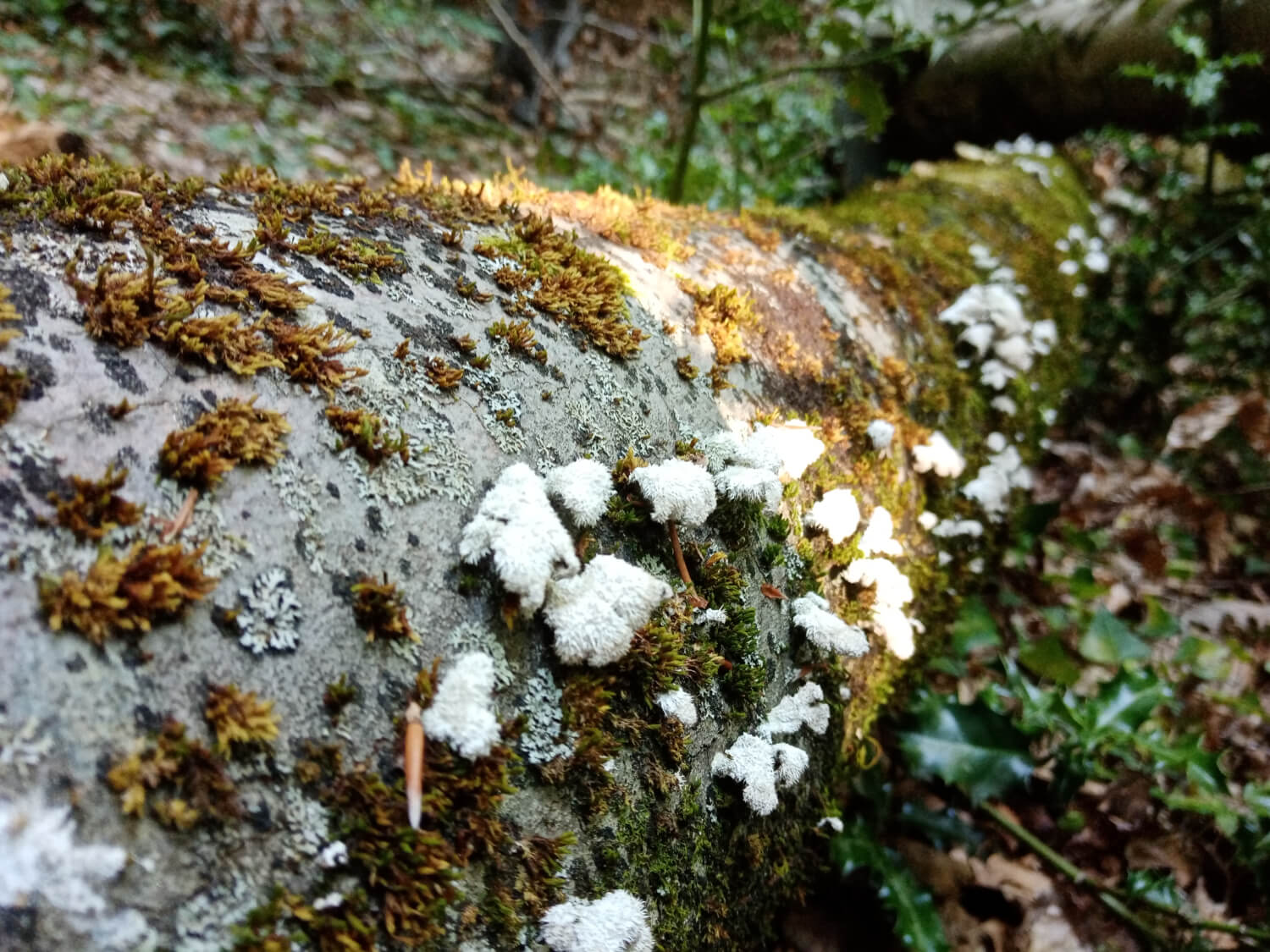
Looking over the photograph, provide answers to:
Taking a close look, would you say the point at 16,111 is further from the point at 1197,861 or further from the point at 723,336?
the point at 1197,861

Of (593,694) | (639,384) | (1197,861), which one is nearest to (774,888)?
(593,694)

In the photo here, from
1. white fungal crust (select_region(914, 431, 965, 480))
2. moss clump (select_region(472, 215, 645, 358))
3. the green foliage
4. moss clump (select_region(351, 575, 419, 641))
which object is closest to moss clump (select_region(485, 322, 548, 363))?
moss clump (select_region(472, 215, 645, 358))

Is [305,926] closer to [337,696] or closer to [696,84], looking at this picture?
[337,696]

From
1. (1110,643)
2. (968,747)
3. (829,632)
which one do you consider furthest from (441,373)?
(1110,643)

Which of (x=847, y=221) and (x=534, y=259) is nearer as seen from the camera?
(x=534, y=259)

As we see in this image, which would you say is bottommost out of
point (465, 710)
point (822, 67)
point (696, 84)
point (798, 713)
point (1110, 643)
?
point (1110, 643)
